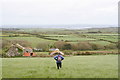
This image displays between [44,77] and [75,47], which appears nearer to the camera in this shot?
[44,77]

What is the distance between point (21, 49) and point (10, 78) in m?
21.1

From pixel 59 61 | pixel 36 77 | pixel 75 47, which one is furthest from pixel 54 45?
pixel 36 77

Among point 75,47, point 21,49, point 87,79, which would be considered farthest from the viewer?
point 75,47

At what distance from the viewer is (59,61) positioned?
1298cm

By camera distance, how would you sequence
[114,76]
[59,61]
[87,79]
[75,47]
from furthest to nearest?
[75,47] → [59,61] → [114,76] → [87,79]

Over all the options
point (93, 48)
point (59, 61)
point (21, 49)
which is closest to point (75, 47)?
point (93, 48)

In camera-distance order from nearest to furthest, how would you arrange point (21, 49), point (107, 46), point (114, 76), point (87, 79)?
point (87, 79)
point (114, 76)
point (21, 49)
point (107, 46)

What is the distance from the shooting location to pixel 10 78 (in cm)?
1023

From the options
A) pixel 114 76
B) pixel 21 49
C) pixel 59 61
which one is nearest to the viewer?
pixel 114 76

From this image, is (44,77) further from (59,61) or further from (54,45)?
(54,45)

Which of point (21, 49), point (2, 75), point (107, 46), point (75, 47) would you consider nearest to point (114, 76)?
point (2, 75)

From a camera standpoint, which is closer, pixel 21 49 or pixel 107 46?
pixel 21 49

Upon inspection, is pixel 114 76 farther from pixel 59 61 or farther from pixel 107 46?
pixel 107 46

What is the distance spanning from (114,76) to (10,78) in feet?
16.8
